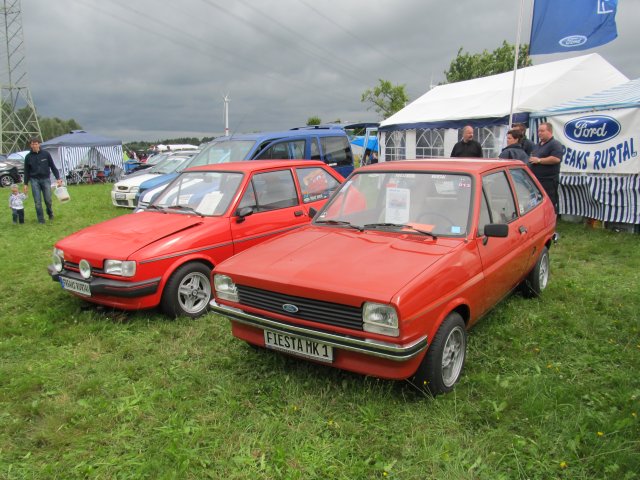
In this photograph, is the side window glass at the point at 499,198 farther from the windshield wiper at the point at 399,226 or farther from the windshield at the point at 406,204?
the windshield wiper at the point at 399,226

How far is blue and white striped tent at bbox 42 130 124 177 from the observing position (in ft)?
80.1

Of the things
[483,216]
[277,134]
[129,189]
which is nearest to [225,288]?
[483,216]

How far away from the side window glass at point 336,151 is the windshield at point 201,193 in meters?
4.41

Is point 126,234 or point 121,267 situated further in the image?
point 126,234

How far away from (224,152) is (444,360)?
7083 millimetres

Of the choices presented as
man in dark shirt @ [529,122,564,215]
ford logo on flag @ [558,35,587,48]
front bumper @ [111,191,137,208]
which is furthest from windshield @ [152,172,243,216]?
front bumper @ [111,191,137,208]

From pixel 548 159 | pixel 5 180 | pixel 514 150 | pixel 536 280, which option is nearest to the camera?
pixel 536 280

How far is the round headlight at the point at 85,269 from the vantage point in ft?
14.9

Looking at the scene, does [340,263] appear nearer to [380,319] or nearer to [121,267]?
[380,319]

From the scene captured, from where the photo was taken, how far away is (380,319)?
9.21ft

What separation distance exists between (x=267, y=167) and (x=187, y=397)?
3.06 meters

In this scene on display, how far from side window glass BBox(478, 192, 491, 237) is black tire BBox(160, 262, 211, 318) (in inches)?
110

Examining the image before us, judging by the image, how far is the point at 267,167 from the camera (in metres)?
5.63

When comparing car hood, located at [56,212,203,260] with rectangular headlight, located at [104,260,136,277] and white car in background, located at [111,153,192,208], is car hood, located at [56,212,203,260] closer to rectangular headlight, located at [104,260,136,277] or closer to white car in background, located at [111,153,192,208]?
rectangular headlight, located at [104,260,136,277]
